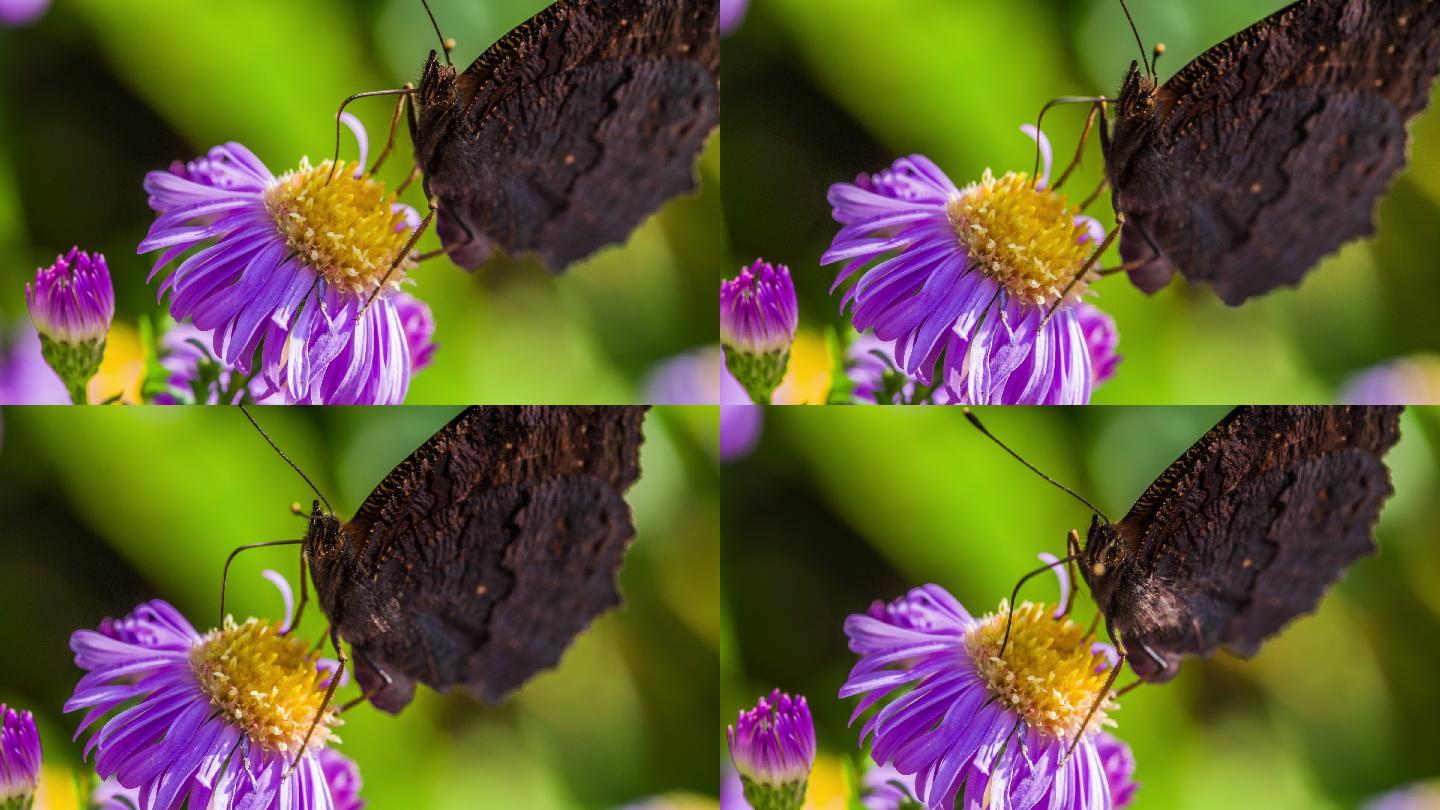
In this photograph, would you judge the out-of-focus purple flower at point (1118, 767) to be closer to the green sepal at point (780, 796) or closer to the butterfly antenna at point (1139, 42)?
the green sepal at point (780, 796)

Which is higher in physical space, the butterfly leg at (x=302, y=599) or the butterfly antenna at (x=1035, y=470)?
the butterfly leg at (x=302, y=599)

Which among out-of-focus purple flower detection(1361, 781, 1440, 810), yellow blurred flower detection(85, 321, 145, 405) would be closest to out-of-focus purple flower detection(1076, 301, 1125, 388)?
out-of-focus purple flower detection(1361, 781, 1440, 810)

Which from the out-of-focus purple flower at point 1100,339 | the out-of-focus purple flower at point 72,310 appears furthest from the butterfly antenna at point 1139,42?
the out-of-focus purple flower at point 72,310

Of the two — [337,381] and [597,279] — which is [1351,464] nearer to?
[597,279]

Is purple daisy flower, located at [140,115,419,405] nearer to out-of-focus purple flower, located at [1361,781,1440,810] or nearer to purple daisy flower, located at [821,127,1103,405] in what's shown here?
purple daisy flower, located at [821,127,1103,405]

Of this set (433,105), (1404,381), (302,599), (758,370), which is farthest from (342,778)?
(1404,381)

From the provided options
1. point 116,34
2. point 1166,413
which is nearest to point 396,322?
point 116,34

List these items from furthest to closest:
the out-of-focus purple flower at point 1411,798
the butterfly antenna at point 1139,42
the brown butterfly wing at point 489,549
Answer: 1. the out-of-focus purple flower at point 1411,798
2. the butterfly antenna at point 1139,42
3. the brown butterfly wing at point 489,549
